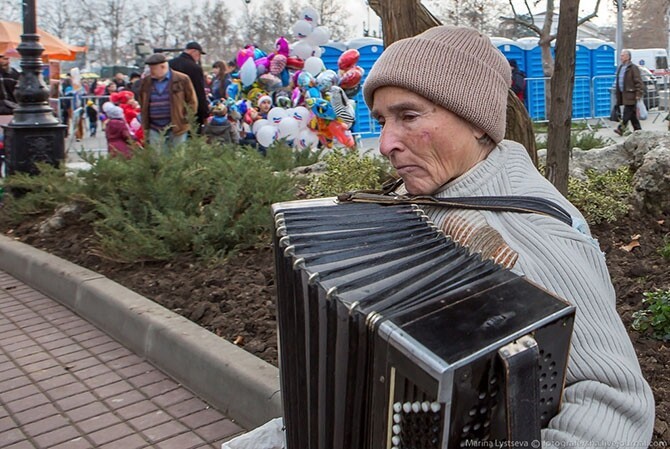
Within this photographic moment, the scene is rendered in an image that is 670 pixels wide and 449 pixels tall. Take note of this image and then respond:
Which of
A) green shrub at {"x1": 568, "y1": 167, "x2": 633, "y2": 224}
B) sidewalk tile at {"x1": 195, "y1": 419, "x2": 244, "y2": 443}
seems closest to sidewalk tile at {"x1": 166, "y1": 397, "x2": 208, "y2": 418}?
sidewalk tile at {"x1": 195, "y1": 419, "x2": 244, "y2": 443}

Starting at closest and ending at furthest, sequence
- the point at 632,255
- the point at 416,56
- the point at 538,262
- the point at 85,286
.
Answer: the point at 538,262, the point at 416,56, the point at 632,255, the point at 85,286

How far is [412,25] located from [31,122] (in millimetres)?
6353

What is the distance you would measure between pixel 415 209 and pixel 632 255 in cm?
378

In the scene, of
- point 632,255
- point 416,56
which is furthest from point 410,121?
point 632,255

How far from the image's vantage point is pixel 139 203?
659 cm

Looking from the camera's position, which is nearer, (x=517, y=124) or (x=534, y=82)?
(x=517, y=124)

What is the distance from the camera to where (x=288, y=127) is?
38.8 ft

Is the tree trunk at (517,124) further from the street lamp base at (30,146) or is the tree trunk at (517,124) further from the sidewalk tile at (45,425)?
the street lamp base at (30,146)

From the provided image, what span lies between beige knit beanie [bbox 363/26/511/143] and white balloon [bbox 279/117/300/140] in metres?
10.0

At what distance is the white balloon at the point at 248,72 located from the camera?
12.7 meters

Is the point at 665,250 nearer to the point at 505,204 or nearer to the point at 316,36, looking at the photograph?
the point at 505,204

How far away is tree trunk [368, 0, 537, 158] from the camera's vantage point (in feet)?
13.7

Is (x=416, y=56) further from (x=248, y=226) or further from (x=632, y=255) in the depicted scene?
(x=248, y=226)

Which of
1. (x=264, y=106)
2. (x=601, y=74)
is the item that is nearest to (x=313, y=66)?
(x=264, y=106)
